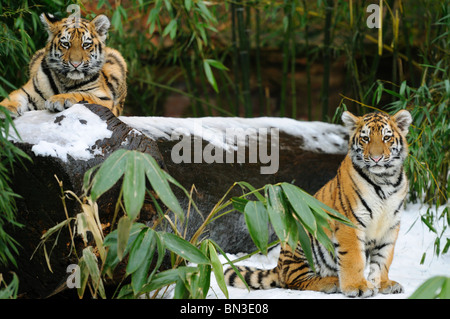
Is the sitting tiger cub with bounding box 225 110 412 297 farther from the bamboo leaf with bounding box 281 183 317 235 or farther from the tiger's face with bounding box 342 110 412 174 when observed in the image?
the bamboo leaf with bounding box 281 183 317 235

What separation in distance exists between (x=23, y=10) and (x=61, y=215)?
1.44 m

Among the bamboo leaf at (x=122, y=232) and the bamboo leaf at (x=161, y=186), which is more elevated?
the bamboo leaf at (x=161, y=186)

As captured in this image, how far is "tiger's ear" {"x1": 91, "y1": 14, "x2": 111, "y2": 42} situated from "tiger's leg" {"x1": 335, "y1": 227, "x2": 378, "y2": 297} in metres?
2.01

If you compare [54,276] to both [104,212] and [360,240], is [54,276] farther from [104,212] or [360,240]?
[360,240]

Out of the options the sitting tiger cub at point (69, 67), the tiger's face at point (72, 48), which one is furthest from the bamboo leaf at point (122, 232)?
the tiger's face at point (72, 48)

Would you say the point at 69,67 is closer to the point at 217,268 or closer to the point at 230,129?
the point at 230,129

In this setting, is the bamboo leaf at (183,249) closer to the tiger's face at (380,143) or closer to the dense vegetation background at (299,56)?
the dense vegetation background at (299,56)

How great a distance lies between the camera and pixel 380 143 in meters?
3.42

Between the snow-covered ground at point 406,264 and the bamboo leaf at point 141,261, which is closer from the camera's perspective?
the bamboo leaf at point 141,261

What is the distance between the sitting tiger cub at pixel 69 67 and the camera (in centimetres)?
377

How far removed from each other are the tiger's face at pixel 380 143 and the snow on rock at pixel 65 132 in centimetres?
143

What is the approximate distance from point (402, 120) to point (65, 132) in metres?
1.94

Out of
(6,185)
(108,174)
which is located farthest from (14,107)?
(108,174)
